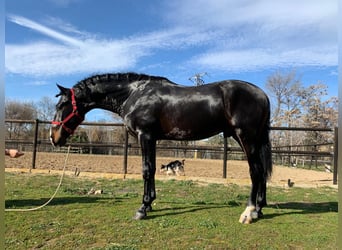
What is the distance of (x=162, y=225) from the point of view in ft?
12.9

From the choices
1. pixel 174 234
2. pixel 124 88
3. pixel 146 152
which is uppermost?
pixel 124 88

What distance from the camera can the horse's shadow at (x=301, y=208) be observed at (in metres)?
4.76

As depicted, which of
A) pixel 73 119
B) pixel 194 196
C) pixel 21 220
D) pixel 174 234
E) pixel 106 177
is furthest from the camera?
pixel 106 177

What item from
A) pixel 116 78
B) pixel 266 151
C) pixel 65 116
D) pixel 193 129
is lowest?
pixel 266 151

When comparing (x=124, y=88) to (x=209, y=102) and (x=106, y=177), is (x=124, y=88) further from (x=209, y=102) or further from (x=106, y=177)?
(x=106, y=177)

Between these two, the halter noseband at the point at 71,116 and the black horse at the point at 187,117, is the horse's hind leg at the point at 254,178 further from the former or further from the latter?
the halter noseband at the point at 71,116

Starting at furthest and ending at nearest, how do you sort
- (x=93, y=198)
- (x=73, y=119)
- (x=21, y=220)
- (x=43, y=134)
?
(x=43, y=134), (x=93, y=198), (x=73, y=119), (x=21, y=220)

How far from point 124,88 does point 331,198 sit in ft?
16.2

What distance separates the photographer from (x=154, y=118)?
4.49 meters

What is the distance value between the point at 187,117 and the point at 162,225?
1.51m

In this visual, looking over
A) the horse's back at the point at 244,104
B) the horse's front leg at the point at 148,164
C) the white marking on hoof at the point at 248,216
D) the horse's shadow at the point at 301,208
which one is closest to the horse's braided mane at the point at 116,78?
the horse's front leg at the point at 148,164

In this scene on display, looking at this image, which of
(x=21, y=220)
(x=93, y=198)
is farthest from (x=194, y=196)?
(x=21, y=220)

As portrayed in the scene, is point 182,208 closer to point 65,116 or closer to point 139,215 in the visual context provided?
point 139,215

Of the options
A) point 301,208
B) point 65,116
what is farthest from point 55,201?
point 301,208
